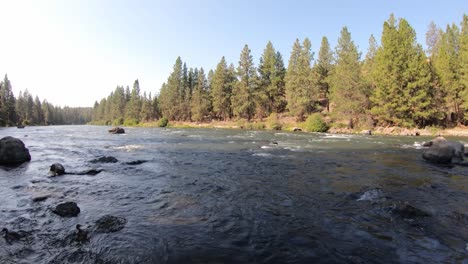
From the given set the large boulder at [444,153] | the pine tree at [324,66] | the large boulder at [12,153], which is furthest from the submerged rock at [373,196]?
the pine tree at [324,66]

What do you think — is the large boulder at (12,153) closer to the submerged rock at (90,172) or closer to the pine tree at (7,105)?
the submerged rock at (90,172)

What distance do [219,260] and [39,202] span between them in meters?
6.92

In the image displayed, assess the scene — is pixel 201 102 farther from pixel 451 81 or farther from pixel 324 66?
pixel 451 81

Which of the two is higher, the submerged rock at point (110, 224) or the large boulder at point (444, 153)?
the large boulder at point (444, 153)

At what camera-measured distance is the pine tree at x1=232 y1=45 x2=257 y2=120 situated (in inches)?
2867

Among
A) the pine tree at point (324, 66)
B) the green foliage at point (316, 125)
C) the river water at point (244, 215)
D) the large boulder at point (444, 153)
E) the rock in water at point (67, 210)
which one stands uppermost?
the pine tree at point (324, 66)

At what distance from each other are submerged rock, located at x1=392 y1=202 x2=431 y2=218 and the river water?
129 mm

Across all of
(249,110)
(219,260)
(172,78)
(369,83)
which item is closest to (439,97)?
(369,83)

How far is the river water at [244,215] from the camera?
5.53 metres

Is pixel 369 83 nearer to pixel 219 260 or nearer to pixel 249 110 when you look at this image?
pixel 249 110

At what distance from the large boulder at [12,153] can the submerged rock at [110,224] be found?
12.5 m

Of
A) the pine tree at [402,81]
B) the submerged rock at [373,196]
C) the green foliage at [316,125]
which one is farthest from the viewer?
the green foliage at [316,125]

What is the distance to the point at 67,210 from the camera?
7.62 meters

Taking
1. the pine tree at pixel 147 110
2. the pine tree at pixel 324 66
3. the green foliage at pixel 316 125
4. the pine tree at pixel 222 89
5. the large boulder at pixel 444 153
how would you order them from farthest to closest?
the pine tree at pixel 147 110 < the pine tree at pixel 222 89 < the pine tree at pixel 324 66 < the green foliage at pixel 316 125 < the large boulder at pixel 444 153
